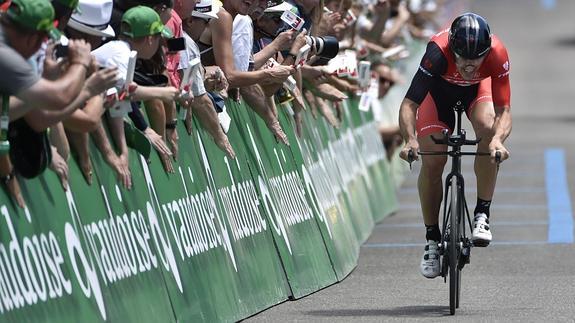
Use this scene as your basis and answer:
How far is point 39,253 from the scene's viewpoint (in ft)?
24.6

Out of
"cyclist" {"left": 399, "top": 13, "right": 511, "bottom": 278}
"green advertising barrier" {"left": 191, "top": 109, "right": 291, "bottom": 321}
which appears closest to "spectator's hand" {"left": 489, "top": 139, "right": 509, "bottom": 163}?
"cyclist" {"left": 399, "top": 13, "right": 511, "bottom": 278}

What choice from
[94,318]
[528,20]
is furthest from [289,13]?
[528,20]

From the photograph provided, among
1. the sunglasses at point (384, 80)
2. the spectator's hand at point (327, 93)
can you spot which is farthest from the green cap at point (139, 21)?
the sunglasses at point (384, 80)

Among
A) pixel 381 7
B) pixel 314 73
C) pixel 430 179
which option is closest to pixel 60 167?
pixel 430 179

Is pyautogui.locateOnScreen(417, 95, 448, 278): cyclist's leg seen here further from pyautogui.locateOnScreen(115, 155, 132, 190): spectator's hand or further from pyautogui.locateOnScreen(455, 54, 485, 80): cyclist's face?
pyautogui.locateOnScreen(115, 155, 132, 190): spectator's hand

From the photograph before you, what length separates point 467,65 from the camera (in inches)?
450

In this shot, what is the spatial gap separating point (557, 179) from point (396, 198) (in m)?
3.87

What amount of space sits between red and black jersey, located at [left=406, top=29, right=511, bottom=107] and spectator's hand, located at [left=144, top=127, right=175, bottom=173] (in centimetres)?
254

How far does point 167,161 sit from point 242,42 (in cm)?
225

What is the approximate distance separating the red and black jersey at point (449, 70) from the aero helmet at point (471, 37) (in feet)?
1.02

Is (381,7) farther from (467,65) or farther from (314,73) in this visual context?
(467,65)

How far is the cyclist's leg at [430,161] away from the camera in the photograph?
1184cm

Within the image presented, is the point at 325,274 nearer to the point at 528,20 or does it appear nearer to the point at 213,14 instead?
the point at 213,14

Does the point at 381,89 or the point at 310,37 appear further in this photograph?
the point at 381,89
